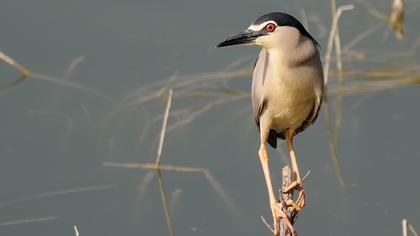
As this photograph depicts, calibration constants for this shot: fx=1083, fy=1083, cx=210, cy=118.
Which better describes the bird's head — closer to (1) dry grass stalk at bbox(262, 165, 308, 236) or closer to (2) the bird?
(2) the bird

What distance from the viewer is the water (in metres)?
4.20

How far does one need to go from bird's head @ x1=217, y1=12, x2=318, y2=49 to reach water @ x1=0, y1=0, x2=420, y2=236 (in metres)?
1.34

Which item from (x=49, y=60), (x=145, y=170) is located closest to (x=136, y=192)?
(x=145, y=170)

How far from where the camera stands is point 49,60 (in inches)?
185

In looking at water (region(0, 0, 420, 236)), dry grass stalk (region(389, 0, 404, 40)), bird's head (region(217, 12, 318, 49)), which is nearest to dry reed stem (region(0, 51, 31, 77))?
water (region(0, 0, 420, 236))

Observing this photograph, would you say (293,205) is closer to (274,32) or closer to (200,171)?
(274,32)

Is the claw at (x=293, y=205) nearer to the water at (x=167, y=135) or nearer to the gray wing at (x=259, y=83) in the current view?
the gray wing at (x=259, y=83)

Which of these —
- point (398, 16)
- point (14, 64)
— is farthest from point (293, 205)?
point (14, 64)

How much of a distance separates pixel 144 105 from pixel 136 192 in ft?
1.58

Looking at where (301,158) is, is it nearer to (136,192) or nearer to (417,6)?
(136,192)

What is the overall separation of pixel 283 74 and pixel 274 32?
Answer: 0.12 m

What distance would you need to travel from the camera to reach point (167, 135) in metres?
4.54

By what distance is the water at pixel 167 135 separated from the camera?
420 cm

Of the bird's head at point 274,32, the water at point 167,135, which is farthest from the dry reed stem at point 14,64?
the bird's head at point 274,32
